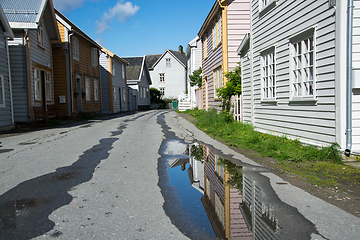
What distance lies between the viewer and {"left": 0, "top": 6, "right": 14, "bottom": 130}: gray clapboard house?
1249cm

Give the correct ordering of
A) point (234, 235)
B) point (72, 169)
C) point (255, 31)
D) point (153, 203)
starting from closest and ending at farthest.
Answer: point (234, 235), point (153, 203), point (72, 169), point (255, 31)

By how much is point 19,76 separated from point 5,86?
1315mm

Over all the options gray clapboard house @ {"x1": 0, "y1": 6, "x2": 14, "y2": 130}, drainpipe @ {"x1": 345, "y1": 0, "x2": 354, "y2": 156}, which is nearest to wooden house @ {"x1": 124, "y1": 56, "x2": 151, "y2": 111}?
gray clapboard house @ {"x1": 0, "y1": 6, "x2": 14, "y2": 130}

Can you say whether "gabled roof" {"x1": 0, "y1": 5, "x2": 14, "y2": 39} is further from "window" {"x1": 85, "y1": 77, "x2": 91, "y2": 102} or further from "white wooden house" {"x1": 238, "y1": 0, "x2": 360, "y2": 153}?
"white wooden house" {"x1": 238, "y1": 0, "x2": 360, "y2": 153}

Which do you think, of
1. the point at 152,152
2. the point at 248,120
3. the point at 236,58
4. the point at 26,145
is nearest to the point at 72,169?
the point at 152,152

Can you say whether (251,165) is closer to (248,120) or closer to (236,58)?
(248,120)

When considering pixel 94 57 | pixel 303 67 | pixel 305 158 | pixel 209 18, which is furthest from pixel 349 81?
pixel 94 57

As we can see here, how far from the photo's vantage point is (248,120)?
37.4ft

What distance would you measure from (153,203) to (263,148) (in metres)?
4.19

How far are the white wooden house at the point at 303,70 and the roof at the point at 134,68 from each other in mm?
28988

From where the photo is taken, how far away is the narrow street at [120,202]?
311 cm

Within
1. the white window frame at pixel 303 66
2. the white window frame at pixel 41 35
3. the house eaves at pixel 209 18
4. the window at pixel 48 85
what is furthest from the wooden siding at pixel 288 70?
the window at pixel 48 85

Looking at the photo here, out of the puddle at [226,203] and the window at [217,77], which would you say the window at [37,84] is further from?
the puddle at [226,203]

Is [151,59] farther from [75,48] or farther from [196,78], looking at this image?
[75,48]
